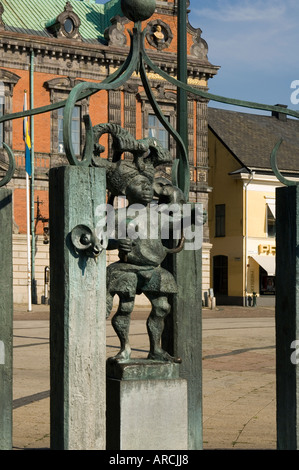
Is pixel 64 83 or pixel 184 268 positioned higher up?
pixel 64 83

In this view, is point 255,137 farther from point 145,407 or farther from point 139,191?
point 145,407

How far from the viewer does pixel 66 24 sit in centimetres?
3441

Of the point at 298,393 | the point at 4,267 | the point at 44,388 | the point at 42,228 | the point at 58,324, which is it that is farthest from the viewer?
the point at 42,228

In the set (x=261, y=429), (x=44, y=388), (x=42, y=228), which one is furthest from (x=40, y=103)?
(x=261, y=429)

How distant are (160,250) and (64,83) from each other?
96.6ft

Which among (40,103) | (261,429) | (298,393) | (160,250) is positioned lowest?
(261,429)

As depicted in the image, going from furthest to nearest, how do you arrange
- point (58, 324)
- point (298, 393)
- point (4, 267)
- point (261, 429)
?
point (261, 429) < point (4, 267) < point (298, 393) < point (58, 324)

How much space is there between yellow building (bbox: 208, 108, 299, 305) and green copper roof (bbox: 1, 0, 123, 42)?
24.8ft

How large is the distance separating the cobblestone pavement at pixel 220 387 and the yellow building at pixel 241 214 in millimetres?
18798

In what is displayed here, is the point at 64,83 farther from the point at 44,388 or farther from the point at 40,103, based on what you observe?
the point at 44,388

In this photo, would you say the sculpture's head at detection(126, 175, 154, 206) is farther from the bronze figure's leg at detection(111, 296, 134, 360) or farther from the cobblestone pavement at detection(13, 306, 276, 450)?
the cobblestone pavement at detection(13, 306, 276, 450)

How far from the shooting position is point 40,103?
3403 cm

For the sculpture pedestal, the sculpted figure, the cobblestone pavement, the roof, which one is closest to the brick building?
the roof

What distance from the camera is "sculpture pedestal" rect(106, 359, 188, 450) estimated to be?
522cm
